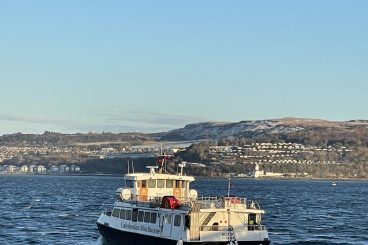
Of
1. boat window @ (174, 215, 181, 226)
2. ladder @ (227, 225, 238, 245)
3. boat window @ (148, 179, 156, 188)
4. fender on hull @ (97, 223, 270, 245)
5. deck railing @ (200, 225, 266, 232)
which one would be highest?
boat window @ (148, 179, 156, 188)

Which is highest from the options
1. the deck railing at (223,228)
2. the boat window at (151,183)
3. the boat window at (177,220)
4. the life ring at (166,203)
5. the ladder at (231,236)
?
the boat window at (151,183)

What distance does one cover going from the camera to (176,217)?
6278 cm

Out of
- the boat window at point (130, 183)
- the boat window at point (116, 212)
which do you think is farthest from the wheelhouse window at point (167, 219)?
the boat window at point (130, 183)

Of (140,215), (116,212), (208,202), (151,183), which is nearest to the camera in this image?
(208,202)

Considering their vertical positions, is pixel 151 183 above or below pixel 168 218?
above

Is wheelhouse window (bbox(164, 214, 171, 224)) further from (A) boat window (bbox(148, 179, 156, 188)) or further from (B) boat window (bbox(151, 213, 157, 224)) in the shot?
(A) boat window (bbox(148, 179, 156, 188))

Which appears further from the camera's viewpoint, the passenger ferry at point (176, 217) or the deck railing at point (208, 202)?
the deck railing at point (208, 202)

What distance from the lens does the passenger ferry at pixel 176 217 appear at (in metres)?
61.2

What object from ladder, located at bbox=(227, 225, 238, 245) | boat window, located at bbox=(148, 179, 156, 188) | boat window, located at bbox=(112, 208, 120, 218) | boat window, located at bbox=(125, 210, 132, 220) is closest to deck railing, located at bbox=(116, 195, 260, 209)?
boat window, located at bbox=(125, 210, 132, 220)

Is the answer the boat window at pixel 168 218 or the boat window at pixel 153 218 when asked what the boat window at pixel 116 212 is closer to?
the boat window at pixel 153 218

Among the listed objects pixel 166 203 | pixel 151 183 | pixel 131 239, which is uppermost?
pixel 151 183

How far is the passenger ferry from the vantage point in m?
61.2

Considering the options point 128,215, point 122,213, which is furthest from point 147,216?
point 122,213

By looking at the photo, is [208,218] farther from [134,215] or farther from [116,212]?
[116,212]
